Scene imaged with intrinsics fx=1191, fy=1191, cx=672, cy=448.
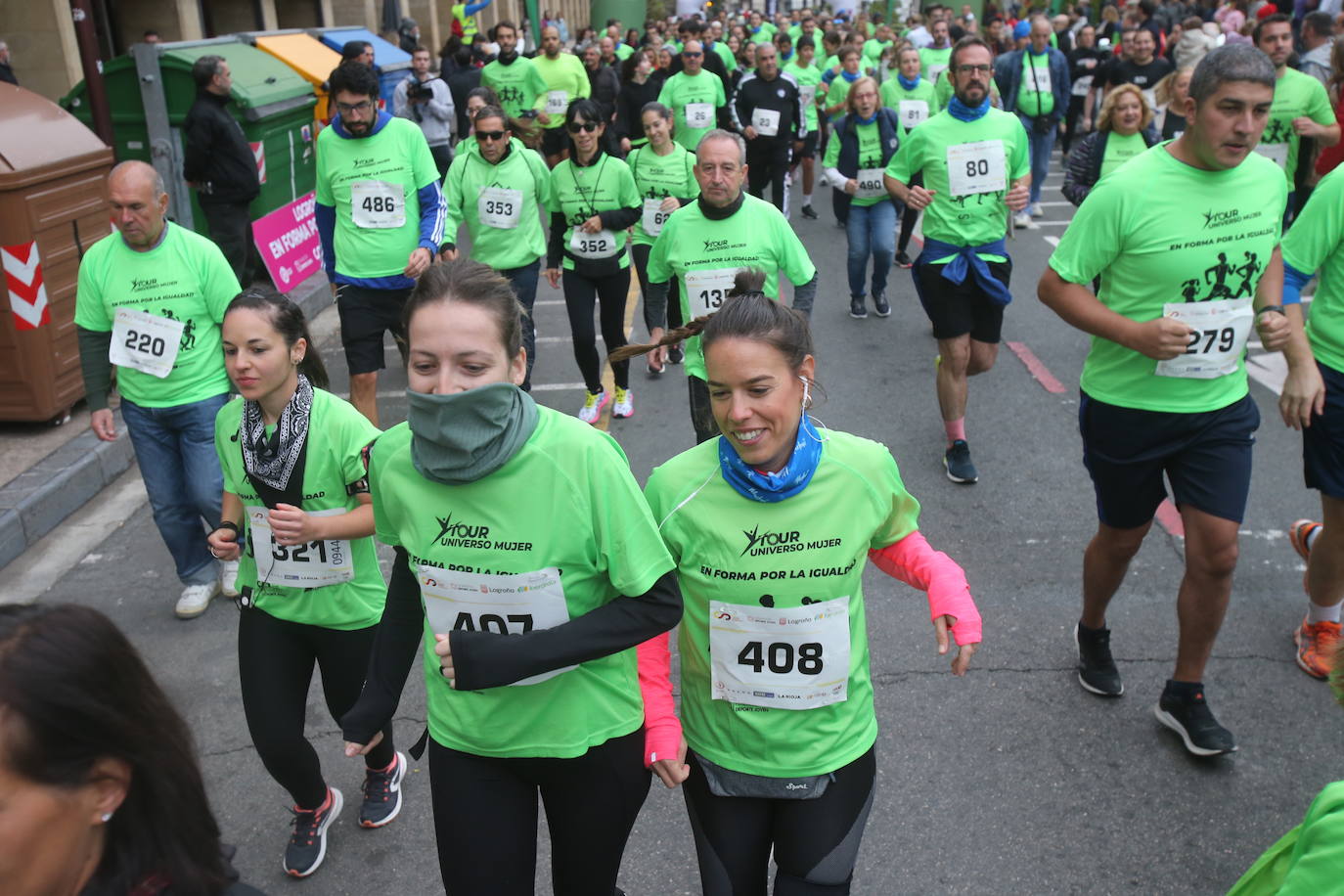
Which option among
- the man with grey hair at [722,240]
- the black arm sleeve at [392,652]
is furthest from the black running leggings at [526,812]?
the man with grey hair at [722,240]

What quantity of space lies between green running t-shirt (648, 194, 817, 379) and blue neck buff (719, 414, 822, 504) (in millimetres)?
2742

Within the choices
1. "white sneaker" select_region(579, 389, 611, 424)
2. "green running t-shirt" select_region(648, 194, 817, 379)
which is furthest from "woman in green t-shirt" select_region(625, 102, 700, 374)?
"green running t-shirt" select_region(648, 194, 817, 379)

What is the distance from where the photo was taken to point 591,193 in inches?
283

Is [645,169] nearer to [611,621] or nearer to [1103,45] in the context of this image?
[611,621]

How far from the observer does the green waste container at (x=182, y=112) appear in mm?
10195

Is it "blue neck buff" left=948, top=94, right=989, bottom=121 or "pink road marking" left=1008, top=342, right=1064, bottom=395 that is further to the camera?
"pink road marking" left=1008, top=342, right=1064, bottom=395

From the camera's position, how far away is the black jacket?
29.1 ft

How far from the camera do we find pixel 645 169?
7.90m

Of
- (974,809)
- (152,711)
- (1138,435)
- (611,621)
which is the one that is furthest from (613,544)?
(1138,435)

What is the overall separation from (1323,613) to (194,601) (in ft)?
15.1

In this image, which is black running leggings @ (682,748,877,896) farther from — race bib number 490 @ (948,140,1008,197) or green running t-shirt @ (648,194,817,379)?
race bib number 490 @ (948,140,1008,197)

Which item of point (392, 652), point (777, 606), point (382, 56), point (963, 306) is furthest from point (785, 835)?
point (382, 56)

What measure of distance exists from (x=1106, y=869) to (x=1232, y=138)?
217 centimetres

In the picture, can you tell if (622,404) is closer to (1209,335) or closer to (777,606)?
(1209,335)
